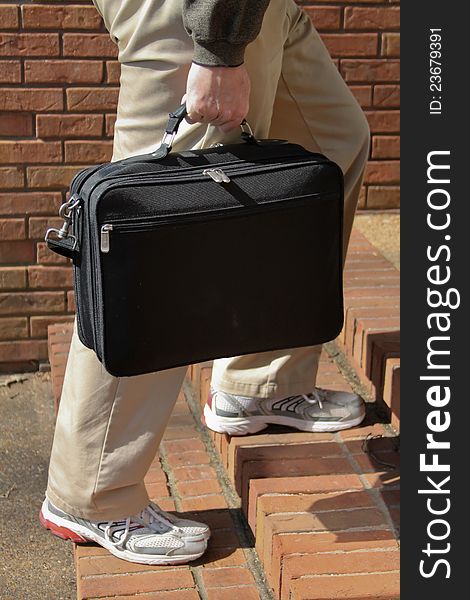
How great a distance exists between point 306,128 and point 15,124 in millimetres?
1260

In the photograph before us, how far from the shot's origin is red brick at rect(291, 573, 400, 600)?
2.50 m

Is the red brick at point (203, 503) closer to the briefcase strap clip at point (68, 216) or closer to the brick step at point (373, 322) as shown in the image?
the brick step at point (373, 322)

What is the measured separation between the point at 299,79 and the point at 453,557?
123cm

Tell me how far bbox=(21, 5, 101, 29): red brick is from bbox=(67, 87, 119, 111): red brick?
0.68 feet

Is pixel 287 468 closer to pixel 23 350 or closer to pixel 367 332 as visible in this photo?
pixel 367 332

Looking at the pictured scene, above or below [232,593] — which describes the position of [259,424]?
above

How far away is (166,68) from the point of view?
8.03ft

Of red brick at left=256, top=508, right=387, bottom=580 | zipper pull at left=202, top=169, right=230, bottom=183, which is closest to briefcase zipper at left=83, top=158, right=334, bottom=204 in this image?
zipper pull at left=202, top=169, right=230, bottom=183

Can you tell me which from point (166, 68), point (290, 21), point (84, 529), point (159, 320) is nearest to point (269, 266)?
point (159, 320)

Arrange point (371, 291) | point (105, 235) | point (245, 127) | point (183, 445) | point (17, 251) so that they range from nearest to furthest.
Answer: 1. point (105, 235)
2. point (245, 127)
3. point (183, 445)
4. point (371, 291)
5. point (17, 251)

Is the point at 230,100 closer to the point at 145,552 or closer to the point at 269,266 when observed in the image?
the point at 269,266

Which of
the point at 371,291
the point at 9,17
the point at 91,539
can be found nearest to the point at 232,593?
the point at 91,539

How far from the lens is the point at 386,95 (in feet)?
14.0

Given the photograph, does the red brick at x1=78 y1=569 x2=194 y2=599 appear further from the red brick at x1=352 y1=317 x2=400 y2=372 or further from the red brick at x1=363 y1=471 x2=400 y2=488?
the red brick at x1=352 y1=317 x2=400 y2=372
